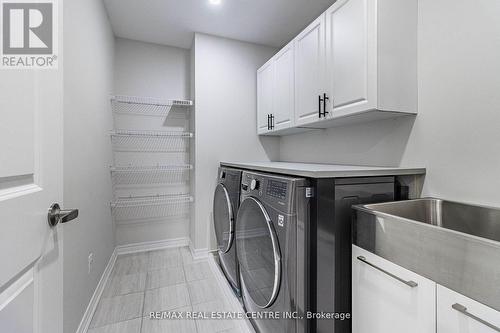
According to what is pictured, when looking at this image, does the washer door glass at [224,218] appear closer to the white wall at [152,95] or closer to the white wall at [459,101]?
the white wall at [152,95]

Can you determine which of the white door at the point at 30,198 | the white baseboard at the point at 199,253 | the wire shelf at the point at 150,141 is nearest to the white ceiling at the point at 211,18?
the wire shelf at the point at 150,141

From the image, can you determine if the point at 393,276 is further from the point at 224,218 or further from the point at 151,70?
the point at 151,70

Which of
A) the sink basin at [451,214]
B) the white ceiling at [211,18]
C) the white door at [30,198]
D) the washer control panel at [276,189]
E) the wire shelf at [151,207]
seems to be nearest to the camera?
the white door at [30,198]

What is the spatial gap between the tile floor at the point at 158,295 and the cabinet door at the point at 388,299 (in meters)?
0.92

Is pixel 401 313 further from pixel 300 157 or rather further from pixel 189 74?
pixel 189 74

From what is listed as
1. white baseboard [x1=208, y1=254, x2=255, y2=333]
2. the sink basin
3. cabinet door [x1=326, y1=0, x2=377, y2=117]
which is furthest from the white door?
cabinet door [x1=326, y1=0, x2=377, y2=117]

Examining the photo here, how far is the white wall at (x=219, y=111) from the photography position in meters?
2.54

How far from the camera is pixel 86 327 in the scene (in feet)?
4.94

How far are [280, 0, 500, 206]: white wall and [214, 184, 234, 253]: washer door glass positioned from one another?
128cm

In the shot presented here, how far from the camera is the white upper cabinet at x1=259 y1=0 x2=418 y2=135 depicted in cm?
128

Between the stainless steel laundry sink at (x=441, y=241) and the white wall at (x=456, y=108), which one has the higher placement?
the white wall at (x=456, y=108)

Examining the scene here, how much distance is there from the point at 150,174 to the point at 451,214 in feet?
9.24

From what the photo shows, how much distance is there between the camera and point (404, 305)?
33.0 inches

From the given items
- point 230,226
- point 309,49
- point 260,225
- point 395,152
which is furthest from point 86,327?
point 309,49
